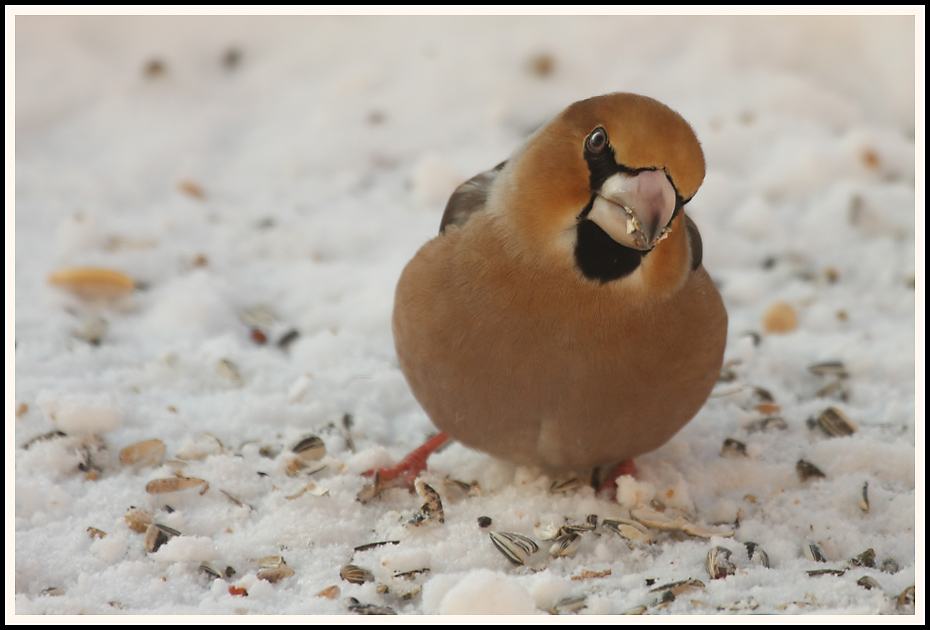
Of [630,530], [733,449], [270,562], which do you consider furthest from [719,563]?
[270,562]

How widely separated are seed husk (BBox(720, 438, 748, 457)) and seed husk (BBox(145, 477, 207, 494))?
1.41m

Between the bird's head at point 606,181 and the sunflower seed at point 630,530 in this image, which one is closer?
the bird's head at point 606,181

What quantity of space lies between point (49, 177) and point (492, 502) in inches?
104

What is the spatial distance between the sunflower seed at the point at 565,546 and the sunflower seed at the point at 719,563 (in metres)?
0.29

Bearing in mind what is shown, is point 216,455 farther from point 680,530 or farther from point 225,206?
point 225,206

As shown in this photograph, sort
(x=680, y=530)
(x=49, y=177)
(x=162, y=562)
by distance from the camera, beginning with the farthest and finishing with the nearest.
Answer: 1. (x=49, y=177)
2. (x=680, y=530)
3. (x=162, y=562)

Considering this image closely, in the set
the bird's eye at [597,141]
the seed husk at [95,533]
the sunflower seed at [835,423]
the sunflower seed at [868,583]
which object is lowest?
the seed husk at [95,533]

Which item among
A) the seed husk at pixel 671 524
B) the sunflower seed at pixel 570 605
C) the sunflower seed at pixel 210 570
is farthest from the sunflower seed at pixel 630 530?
the sunflower seed at pixel 210 570

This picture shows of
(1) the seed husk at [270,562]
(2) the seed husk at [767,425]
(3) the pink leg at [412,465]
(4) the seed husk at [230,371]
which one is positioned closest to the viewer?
(1) the seed husk at [270,562]

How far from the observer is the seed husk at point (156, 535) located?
1931 millimetres

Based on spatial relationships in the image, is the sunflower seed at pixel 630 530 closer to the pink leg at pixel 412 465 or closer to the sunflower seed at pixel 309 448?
the pink leg at pixel 412 465

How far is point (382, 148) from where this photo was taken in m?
4.10

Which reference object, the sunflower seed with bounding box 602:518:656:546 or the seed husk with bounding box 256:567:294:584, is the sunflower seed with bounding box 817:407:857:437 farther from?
the seed husk with bounding box 256:567:294:584

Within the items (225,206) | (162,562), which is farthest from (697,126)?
(162,562)
